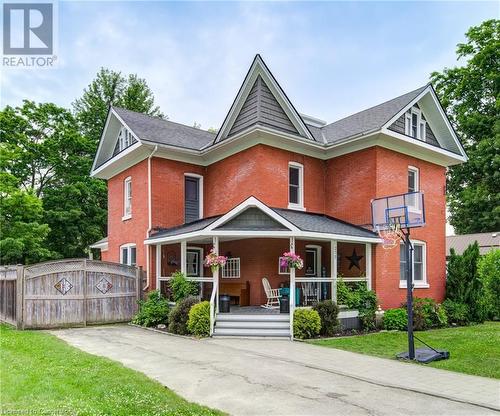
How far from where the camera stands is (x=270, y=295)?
49.4 ft

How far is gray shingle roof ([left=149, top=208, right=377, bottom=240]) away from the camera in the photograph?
46.2 ft

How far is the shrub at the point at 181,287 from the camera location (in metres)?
14.4

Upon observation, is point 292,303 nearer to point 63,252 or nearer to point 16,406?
point 16,406

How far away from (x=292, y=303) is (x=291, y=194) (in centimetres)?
534

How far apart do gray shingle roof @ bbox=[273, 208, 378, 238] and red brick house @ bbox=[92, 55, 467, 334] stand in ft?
0.22

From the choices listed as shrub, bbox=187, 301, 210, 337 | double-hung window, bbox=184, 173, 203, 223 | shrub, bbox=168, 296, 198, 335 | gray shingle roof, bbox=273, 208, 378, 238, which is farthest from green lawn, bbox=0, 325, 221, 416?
double-hung window, bbox=184, 173, 203, 223

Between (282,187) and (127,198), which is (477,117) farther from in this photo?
(127,198)

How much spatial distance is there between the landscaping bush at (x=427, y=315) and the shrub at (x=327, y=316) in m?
3.48

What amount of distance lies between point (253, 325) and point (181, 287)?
2.89 metres

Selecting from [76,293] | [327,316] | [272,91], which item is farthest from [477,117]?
[76,293]

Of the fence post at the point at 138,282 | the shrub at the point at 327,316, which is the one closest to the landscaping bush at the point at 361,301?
the shrub at the point at 327,316

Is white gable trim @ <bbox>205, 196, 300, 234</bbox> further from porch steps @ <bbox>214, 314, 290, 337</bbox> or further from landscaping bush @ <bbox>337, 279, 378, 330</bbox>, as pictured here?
landscaping bush @ <bbox>337, 279, 378, 330</bbox>

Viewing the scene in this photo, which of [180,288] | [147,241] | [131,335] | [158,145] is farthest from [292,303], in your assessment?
[158,145]

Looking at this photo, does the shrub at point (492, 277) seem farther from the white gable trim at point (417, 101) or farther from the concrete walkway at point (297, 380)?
the white gable trim at point (417, 101)
